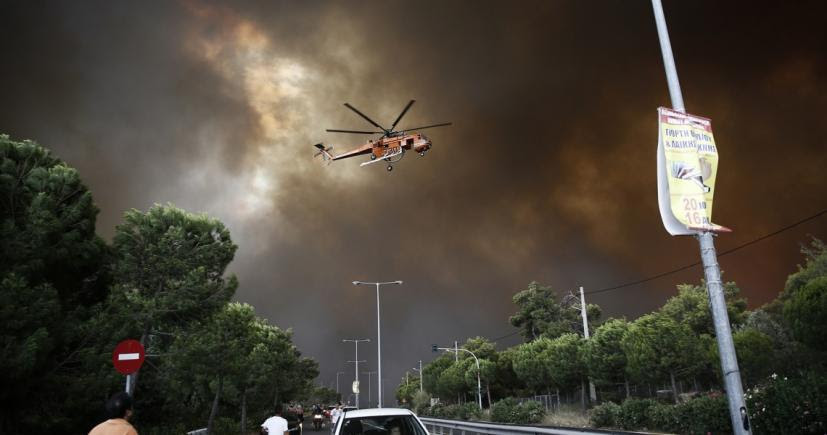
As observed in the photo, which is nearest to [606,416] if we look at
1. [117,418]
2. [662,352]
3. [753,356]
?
[662,352]

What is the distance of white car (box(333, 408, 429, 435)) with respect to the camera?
9.56m

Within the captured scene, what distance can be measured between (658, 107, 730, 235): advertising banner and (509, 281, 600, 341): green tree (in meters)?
96.1

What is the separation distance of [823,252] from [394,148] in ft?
219

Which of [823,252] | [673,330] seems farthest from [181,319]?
[823,252]

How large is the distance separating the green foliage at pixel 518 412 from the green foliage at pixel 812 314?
18395 mm

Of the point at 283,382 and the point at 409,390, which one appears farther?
the point at 409,390

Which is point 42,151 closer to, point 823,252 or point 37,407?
point 37,407

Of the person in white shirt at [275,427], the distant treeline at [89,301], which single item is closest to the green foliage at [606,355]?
the distant treeline at [89,301]

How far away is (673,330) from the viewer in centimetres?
4769

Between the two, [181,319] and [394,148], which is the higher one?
[394,148]

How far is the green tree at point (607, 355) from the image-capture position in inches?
2069

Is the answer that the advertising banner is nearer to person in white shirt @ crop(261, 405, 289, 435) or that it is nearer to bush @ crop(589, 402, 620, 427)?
person in white shirt @ crop(261, 405, 289, 435)

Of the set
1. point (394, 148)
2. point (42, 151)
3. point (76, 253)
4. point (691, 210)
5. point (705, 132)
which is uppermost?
point (394, 148)

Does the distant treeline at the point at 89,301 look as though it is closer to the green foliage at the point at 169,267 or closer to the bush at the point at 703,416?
the green foliage at the point at 169,267
